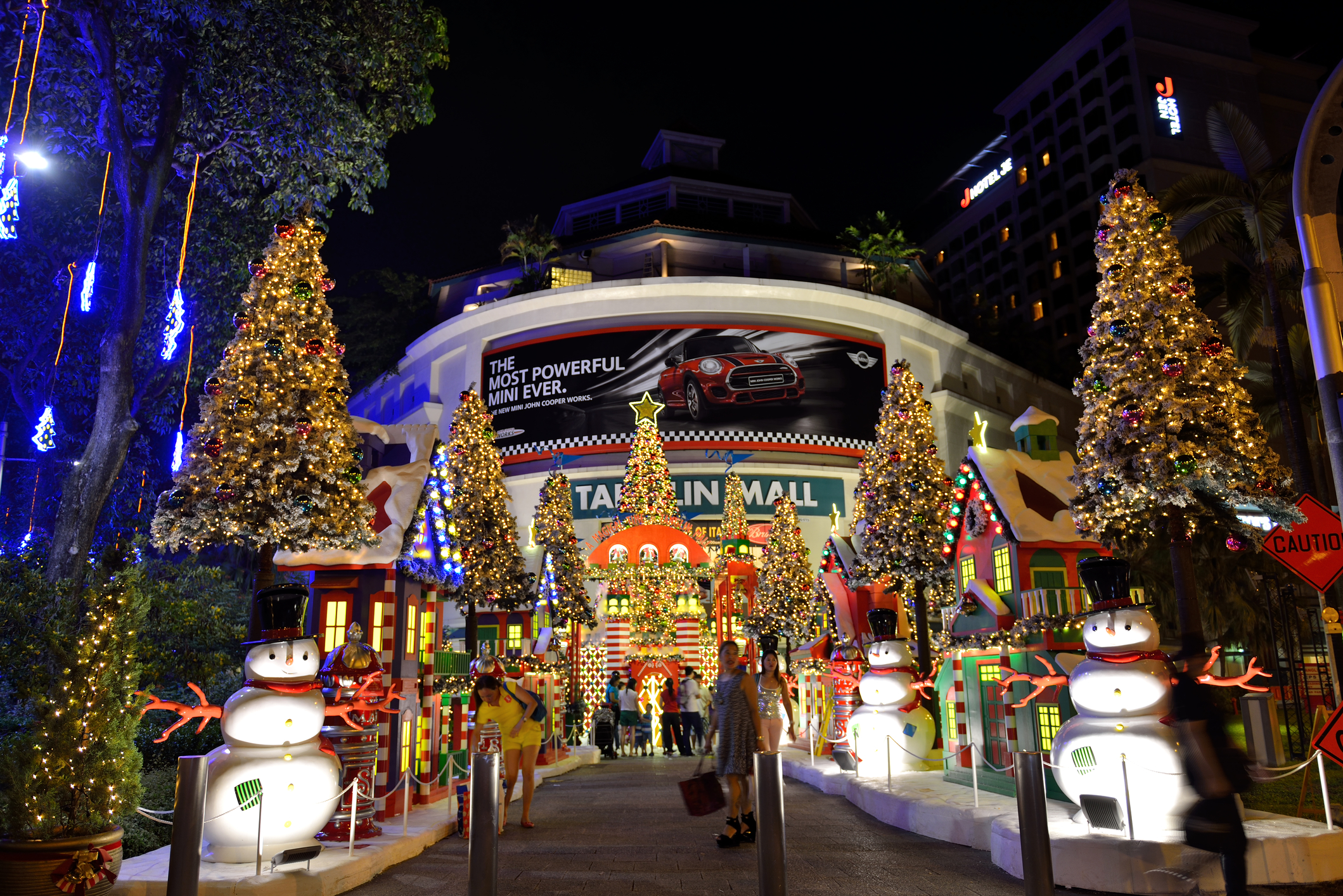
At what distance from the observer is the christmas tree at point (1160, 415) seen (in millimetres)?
9391

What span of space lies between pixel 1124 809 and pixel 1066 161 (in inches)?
2581

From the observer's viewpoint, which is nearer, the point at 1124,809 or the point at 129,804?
the point at 129,804

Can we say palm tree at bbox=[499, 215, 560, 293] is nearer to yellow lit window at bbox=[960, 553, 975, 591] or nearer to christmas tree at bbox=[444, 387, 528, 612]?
christmas tree at bbox=[444, 387, 528, 612]

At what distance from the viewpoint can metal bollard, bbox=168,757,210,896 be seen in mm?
4582

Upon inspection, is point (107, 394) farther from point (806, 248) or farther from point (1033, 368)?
point (1033, 368)

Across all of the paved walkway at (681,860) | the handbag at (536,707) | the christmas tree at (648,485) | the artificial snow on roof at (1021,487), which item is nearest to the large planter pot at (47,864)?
the paved walkway at (681,860)

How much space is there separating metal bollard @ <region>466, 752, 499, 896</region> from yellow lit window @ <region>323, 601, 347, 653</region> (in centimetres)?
641

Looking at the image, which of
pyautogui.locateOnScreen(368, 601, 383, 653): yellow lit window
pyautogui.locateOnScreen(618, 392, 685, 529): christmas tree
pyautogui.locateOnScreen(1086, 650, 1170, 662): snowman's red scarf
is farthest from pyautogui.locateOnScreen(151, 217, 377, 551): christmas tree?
pyautogui.locateOnScreen(618, 392, 685, 529): christmas tree

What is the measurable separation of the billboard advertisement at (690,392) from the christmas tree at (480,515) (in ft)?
68.7

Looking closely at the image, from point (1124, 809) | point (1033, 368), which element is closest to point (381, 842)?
point (1124, 809)

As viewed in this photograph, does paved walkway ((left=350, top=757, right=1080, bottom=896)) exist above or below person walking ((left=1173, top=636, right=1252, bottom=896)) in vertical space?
below

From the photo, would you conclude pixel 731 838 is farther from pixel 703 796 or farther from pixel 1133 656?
pixel 1133 656

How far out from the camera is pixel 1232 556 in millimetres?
21828

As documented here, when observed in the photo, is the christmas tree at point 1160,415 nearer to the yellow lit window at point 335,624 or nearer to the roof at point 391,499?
the roof at point 391,499
